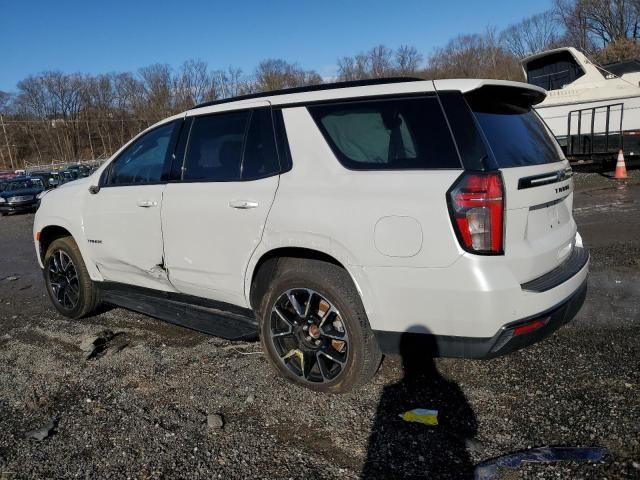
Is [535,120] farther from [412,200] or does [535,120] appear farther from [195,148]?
[195,148]

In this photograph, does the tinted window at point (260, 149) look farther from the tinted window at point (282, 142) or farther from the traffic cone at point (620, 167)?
the traffic cone at point (620, 167)

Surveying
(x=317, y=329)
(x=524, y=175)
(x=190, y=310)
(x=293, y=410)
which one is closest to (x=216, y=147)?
(x=190, y=310)

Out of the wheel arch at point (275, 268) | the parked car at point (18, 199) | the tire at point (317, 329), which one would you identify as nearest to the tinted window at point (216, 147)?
the wheel arch at point (275, 268)

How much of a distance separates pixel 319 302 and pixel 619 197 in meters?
9.97

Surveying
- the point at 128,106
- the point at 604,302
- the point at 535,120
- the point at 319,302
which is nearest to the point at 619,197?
the point at 604,302

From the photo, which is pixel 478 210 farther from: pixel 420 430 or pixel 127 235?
pixel 127 235

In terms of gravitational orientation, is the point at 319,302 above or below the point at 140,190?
below

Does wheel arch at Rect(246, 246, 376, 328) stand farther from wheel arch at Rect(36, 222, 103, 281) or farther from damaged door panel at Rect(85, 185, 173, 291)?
wheel arch at Rect(36, 222, 103, 281)

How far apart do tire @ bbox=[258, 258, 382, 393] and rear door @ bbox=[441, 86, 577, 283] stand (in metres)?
0.96

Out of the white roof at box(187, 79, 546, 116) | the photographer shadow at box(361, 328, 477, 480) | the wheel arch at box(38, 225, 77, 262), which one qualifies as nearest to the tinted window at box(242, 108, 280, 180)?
the white roof at box(187, 79, 546, 116)

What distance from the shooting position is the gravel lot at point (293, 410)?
2.72 meters

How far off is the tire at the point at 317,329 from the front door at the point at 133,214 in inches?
47.3

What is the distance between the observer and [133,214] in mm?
4281

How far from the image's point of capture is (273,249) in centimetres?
336
